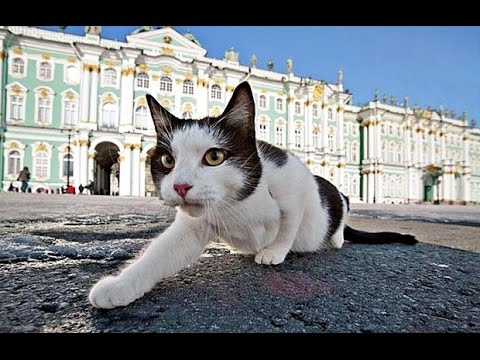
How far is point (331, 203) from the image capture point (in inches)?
52.2

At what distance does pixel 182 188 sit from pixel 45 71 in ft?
50.6

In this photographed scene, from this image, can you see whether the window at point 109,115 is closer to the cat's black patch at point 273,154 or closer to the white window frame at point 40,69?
the white window frame at point 40,69

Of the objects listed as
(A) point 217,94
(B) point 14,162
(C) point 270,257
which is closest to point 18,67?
(B) point 14,162

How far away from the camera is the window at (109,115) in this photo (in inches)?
448

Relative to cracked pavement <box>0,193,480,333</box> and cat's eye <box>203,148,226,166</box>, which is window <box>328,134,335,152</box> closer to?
cracked pavement <box>0,193,480,333</box>

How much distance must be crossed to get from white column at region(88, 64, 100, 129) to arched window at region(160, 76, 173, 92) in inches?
208

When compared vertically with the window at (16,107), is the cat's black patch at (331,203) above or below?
below

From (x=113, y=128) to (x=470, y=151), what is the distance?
457 inches

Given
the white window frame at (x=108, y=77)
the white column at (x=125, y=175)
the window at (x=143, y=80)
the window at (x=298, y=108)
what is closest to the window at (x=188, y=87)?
the white column at (x=125, y=175)

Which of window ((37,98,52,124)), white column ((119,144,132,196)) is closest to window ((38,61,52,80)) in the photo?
window ((37,98,52,124))

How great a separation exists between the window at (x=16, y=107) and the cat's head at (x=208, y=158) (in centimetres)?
1547

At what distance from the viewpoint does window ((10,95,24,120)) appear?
12648 mm

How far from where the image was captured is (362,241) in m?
1.43
